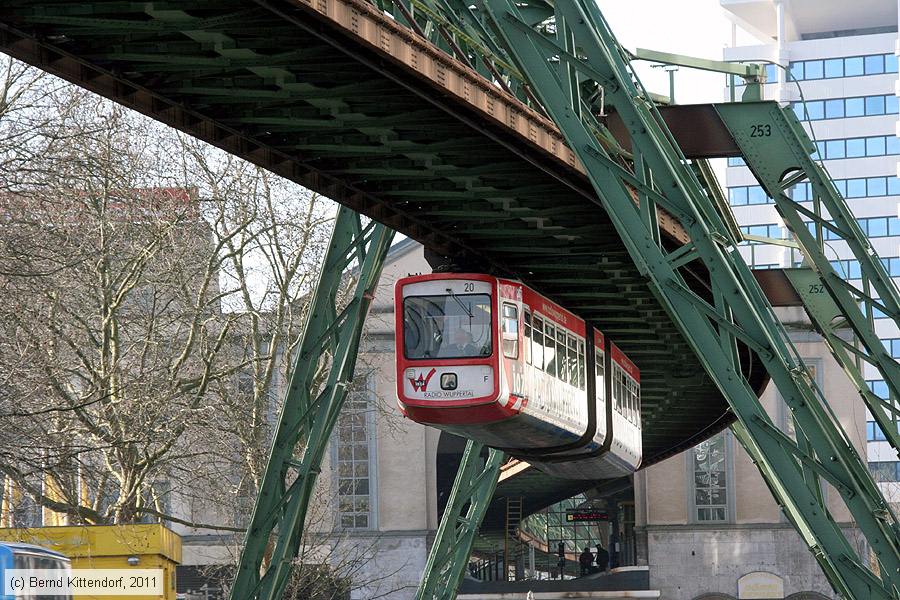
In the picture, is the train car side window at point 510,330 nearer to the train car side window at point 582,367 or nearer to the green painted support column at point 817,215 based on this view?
the train car side window at point 582,367

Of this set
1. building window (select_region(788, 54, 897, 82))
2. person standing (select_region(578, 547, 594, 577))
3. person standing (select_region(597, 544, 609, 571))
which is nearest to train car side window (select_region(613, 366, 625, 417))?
person standing (select_region(597, 544, 609, 571))

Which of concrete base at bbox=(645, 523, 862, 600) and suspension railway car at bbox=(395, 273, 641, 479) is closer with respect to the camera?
suspension railway car at bbox=(395, 273, 641, 479)

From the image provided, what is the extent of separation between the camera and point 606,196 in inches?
686

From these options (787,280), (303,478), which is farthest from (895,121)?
(303,478)

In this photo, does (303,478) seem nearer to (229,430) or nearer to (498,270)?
(498,270)

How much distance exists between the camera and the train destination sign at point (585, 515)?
65.5 metres

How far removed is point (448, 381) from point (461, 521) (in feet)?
39.7

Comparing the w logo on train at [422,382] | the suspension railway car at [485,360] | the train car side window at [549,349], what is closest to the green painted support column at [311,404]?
the suspension railway car at [485,360]

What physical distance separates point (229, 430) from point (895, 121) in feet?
310

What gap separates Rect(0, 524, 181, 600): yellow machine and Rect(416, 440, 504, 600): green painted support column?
28.1 feet

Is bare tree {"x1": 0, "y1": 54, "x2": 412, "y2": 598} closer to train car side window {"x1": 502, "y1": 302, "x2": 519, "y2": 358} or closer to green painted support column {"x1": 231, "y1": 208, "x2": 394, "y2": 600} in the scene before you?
green painted support column {"x1": 231, "y1": 208, "x2": 394, "y2": 600}

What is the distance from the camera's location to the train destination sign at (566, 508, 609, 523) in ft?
215

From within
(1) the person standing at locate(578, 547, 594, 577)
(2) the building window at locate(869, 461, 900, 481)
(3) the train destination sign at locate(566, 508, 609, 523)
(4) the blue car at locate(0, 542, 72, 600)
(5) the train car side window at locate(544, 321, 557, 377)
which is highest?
(2) the building window at locate(869, 461, 900, 481)

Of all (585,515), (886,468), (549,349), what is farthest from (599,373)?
Result: (886,468)
